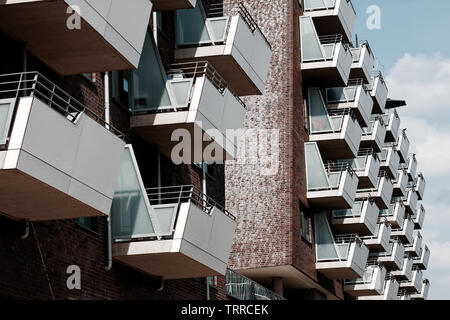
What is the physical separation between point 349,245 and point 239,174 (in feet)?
18.4

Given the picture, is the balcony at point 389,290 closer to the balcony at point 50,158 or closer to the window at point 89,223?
the window at point 89,223

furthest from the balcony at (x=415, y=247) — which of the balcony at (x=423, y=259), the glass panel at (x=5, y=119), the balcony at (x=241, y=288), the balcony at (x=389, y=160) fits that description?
the glass panel at (x=5, y=119)

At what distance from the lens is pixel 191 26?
2530 cm

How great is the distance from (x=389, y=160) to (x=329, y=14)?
21.2 metres

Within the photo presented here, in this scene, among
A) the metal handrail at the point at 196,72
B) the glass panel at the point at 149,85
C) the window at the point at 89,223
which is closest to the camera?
the window at the point at 89,223

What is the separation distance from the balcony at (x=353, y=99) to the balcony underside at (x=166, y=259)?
1995cm

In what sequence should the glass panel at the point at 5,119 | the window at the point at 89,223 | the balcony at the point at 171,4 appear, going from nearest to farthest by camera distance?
the glass panel at the point at 5,119, the window at the point at 89,223, the balcony at the point at 171,4

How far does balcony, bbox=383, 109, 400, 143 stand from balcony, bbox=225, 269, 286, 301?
30187 mm

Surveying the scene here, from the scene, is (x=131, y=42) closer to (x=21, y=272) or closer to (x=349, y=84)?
(x=21, y=272)

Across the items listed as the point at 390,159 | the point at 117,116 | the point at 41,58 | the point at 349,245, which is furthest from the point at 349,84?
the point at 41,58

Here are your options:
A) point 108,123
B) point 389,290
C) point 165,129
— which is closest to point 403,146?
point 389,290

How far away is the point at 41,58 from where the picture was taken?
17.3 meters

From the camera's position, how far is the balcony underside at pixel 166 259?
64.4 ft
